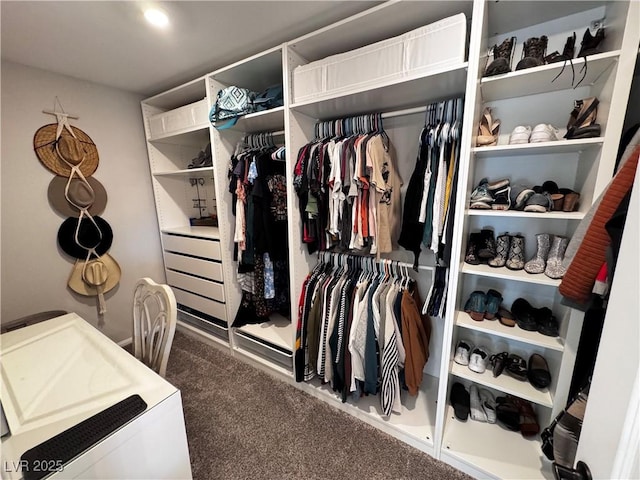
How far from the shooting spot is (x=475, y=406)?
1.54 m

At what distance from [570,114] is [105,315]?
3.56 metres

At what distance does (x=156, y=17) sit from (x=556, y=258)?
228 cm

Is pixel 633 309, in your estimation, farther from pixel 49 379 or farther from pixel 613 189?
pixel 49 379

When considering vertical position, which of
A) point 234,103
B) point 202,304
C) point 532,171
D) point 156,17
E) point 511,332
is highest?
point 156,17

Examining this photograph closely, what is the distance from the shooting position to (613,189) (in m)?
0.78

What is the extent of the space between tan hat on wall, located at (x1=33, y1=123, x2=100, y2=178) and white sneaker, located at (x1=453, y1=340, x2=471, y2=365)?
119 inches

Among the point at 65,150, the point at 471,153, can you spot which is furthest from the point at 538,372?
the point at 65,150

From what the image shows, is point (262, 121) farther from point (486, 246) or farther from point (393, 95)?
point (486, 246)

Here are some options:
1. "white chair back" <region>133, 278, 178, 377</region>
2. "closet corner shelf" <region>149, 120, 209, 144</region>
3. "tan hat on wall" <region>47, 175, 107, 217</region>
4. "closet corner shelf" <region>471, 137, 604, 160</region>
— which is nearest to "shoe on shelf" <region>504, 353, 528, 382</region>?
"closet corner shelf" <region>471, 137, 604, 160</region>

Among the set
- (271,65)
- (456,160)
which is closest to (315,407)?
(456,160)

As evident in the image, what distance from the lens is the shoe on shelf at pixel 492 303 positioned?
1.37m

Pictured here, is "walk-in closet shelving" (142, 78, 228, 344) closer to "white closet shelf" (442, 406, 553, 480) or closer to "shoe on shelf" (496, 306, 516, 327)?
"white closet shelf" (442, 406, 553, 480)

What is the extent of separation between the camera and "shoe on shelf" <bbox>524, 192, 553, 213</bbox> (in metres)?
1.12

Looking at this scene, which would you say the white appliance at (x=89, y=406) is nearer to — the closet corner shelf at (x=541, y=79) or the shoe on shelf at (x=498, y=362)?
the shoe on shelf at (x=498, y=362)
